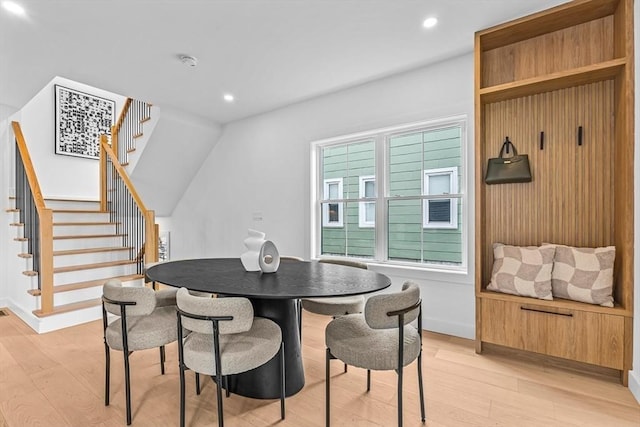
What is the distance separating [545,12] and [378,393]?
3017 mm

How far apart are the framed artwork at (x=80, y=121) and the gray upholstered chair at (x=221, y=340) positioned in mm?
5415

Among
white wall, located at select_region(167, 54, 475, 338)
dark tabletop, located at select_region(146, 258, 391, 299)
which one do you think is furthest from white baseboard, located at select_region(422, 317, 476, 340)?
dark tabletop, located at select_region(146, 258, 391, 299)

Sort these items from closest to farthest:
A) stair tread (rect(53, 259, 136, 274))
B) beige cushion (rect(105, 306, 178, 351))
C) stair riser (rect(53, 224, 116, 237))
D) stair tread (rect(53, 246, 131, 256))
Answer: beige cushion (rect(105, 306, 178, 351)) < stair tread (rect(53, 259, 136, 274)) < stair tread (rect(53, 246, 131, 256)) < stair riser (rect(53, 224, 116, 237))

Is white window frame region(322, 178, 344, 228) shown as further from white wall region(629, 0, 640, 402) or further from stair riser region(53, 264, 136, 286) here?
stair riser region(53, 264, 136, 286)

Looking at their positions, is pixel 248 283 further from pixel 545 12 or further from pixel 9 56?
pixel 9 56

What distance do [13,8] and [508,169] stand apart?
396cm

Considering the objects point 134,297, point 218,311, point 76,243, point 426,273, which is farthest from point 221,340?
point 76,243

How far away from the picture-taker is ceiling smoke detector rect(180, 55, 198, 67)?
304 cm

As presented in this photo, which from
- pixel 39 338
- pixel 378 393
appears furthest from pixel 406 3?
pixel 39 338

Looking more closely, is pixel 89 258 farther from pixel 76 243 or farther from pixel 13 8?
pixel 13 8

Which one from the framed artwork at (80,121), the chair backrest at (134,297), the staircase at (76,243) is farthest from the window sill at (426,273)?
the framed artwork at (80,121)

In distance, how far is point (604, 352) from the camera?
7.21ft

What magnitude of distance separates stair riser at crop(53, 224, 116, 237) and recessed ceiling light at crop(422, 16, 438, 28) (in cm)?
486

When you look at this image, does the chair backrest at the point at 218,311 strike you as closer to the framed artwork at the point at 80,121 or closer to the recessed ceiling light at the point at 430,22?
the recessed ceiling light at the point at 430,22
